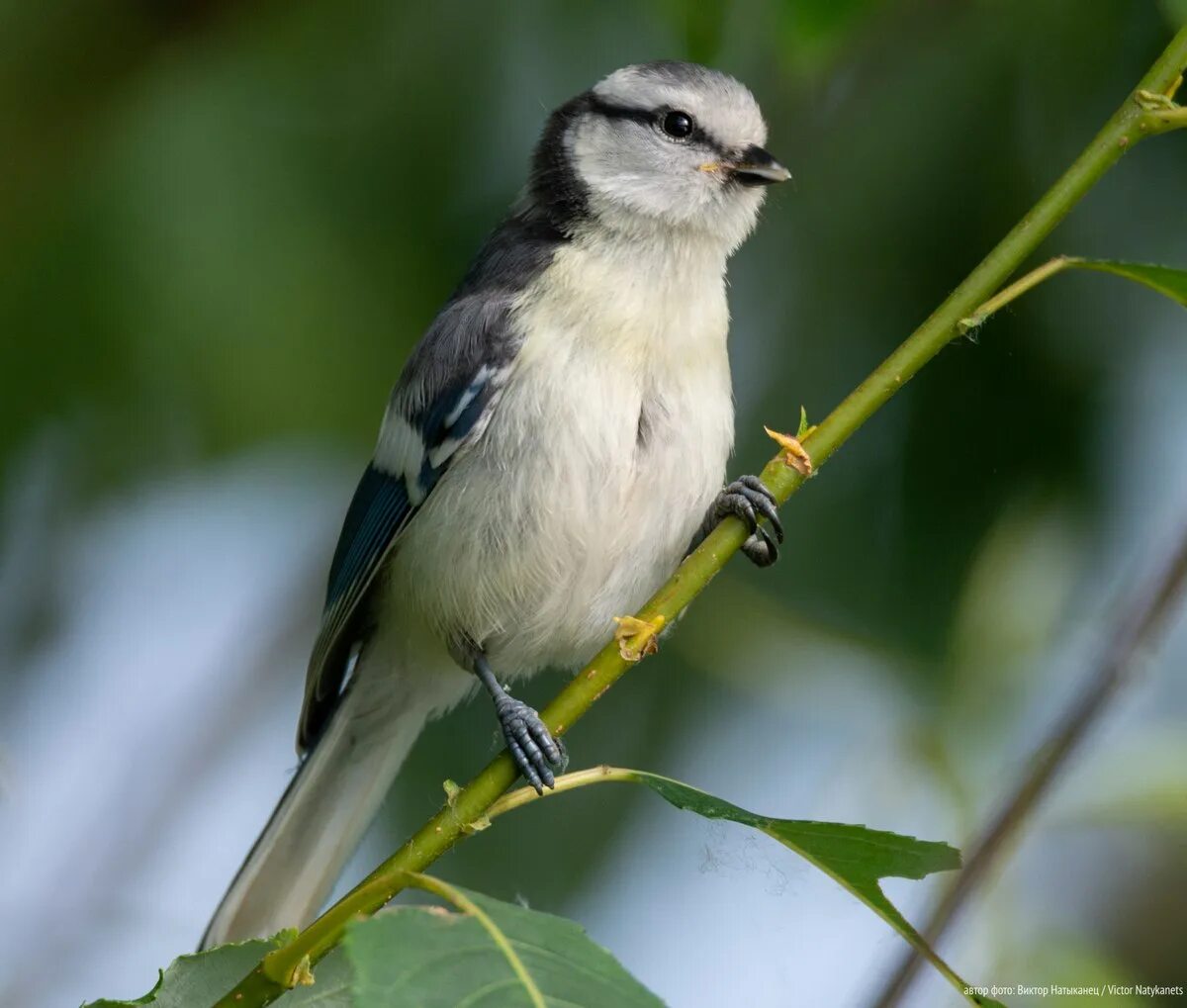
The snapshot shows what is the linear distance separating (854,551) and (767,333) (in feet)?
1.47

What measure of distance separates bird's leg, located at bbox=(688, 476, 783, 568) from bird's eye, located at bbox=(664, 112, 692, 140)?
56 cm

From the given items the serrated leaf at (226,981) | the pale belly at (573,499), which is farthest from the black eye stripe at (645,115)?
the serrated leaf at (226,981)

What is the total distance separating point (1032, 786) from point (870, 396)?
0.40 m

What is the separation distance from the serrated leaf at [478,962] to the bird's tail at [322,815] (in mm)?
1026

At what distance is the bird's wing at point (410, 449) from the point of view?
195cm

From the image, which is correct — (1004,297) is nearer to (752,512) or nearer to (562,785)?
(752,512)

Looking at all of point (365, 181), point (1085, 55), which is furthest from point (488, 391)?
point (1085, 55)

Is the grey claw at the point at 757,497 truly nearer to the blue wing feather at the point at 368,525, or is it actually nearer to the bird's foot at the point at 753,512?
the bird's foot at the point at 753,512

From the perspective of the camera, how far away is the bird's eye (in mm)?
2129

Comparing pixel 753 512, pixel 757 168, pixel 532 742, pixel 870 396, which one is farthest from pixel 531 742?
pixel 757 168

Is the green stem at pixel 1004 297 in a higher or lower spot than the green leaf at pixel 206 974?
higher

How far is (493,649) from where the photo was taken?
212 centimetres

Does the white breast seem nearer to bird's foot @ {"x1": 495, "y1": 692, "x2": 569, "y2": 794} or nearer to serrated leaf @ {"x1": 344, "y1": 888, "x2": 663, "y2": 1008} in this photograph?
bird's foot @ {"x1": 495, "y1": 692, "x2": 569, "y2": 794}

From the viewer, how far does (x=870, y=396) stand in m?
1.19
